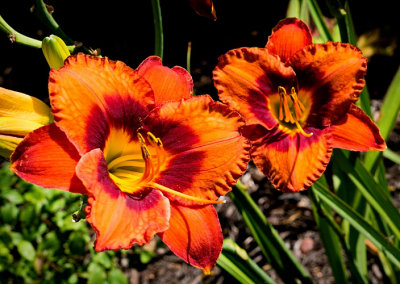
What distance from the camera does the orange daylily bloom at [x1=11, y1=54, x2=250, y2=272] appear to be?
66 cm

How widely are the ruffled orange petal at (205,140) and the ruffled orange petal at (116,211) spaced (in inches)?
2.1

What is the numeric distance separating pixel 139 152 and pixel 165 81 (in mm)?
145

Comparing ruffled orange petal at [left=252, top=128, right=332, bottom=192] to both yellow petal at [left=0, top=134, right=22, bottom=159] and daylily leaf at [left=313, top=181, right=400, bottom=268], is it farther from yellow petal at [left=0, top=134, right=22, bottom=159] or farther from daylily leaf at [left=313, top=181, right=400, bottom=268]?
yellow petal at [left=0, top=134, right=22, bottom=159]

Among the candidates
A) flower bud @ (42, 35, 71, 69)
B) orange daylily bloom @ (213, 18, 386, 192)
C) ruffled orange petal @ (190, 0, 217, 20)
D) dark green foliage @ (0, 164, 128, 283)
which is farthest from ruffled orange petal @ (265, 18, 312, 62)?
dark green foliage @ (0, 164, 128, 283)

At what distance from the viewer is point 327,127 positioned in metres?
0.88

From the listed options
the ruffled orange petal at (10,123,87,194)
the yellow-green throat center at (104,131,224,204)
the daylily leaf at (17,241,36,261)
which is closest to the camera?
the ruffled orange petal at (10,123,87,194)

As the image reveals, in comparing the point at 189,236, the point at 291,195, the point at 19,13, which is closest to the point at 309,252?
the point at 291,195

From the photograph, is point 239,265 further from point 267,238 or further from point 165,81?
point 165,81

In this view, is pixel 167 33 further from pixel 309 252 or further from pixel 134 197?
pixel 134 197

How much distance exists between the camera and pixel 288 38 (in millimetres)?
887

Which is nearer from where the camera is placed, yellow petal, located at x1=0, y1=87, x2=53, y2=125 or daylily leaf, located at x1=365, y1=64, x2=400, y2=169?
yellow petal, located at x1=0, y1=87, x2=53, y2=125

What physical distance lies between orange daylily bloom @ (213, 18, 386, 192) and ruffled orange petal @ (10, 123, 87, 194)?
1.05 ft

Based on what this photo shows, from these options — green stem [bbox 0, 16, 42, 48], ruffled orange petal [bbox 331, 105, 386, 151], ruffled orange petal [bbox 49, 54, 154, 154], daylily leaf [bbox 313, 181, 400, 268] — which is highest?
green stem [bbox 0, 16, 42, 48]

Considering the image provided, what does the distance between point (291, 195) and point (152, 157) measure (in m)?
1.32
